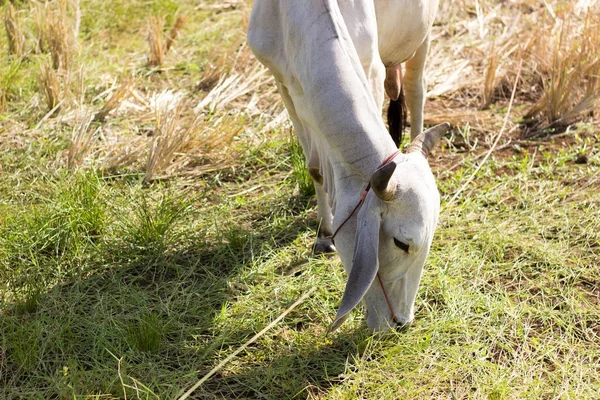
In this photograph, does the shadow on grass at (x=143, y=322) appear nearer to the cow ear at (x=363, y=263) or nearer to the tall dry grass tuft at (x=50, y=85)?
the cow ear at (x=363, y=263)

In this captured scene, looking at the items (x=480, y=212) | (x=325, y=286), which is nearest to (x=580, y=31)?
(x=480, y=212)

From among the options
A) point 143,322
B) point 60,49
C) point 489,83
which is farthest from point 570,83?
→ point 60,49

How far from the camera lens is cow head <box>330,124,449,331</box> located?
9.16 feet

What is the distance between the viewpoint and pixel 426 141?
3088 millimetres

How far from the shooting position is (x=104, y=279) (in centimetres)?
387

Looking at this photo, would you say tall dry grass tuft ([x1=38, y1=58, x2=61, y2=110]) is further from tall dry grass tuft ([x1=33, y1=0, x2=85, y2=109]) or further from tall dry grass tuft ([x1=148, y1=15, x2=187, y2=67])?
tall dry grass tuft ([x1=148, y1=15, x2=187, y2=67])

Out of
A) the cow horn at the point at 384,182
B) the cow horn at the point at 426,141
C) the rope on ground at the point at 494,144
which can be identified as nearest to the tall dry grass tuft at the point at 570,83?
the rope on ground at the point at 494,144

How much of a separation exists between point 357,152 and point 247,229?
1.52 m

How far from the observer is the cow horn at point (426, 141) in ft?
10.0

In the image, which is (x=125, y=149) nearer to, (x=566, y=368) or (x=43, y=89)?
(x=43, y=89)

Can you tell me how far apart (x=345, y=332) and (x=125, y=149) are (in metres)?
2.09

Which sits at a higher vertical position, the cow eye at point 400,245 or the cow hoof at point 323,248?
the cow eye at point 400,245

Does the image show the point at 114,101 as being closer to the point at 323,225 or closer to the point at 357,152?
the point at 323,225

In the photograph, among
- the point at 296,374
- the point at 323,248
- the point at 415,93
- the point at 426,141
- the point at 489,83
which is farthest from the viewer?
the point at 489,83
